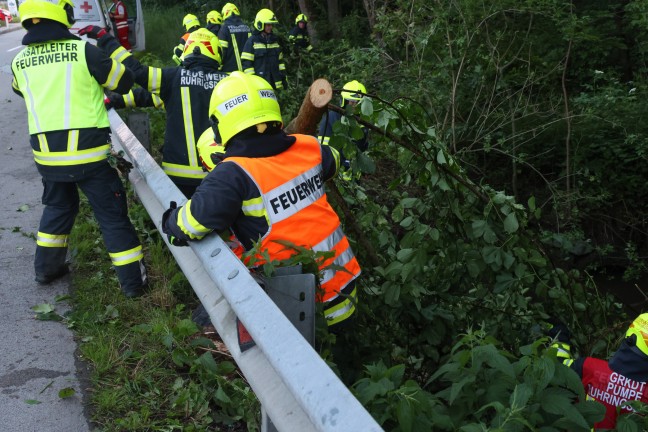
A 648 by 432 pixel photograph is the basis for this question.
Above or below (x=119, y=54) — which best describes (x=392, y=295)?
below

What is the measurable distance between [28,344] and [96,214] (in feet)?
4.21

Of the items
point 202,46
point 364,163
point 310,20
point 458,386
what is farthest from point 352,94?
point 310,20

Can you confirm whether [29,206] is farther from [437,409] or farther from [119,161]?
[437,409]

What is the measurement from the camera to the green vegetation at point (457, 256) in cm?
239

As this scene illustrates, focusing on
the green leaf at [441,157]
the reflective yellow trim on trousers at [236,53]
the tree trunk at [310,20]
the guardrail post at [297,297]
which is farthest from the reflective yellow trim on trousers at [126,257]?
the tree trunk at [310,20]

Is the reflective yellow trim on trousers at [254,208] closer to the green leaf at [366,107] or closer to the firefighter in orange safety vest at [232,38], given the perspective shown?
the green leaf at [366,107]

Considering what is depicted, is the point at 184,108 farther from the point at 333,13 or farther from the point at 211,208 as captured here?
the point at 333,13

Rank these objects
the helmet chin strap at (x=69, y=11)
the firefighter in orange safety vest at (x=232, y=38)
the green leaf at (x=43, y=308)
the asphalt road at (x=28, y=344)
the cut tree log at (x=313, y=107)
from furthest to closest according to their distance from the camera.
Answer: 1. the firefighter in orange safety vest at (x=232, y=38)
2. the helmet chin strap at (x=69, y=11)
3. the green leaf at (x=43, y=308)
4. the cut tree log at (x=313, y=107)
5. the asphalt road at (x=28, y=344)

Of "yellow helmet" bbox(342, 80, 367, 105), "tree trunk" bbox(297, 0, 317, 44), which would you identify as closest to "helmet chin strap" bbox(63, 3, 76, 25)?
"yellow helmet" bbox(342, 80, 367, 105)

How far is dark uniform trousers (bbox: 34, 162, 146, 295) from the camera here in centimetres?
459

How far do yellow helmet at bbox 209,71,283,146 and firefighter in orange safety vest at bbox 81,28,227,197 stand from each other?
7.52 feet

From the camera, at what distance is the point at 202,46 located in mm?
6074

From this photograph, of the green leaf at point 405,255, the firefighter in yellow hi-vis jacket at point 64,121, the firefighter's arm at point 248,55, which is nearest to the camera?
the green leaf at point 405,255

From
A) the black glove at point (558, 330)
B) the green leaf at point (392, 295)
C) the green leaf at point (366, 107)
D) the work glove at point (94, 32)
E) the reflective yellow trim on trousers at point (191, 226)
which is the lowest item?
the black glove at point (558, 330)
